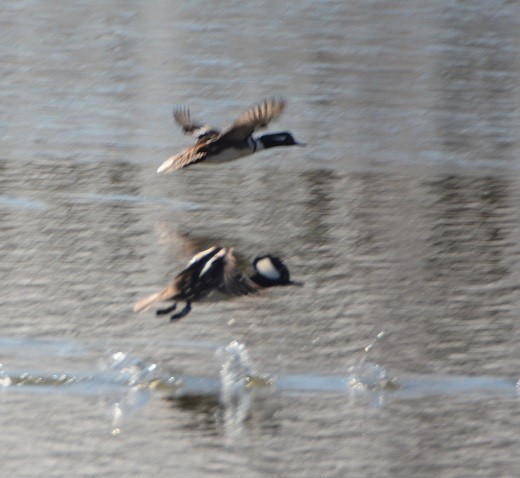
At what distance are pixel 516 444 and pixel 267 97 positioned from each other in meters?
8.10

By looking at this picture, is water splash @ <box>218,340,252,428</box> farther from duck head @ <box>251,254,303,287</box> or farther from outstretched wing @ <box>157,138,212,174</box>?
outstretched wing @ <box>157,138,212,174</box>

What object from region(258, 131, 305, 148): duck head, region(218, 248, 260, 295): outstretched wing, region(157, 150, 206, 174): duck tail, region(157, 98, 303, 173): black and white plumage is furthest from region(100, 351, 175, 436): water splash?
region(258, 131, 305, 148): duck head

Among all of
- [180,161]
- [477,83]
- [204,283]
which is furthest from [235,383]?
[477,83]

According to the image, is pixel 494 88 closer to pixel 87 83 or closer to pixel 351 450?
pixel 87 83

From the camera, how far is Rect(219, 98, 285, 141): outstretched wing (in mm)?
9618

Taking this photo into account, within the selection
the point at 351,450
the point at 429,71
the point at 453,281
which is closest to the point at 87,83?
the point at 429,71

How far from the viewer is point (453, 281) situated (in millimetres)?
8945

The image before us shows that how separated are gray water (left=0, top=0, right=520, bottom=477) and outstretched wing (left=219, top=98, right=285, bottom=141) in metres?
0.50

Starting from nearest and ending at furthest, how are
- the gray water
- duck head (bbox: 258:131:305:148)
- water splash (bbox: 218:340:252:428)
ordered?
the gray water, water splash (bbox: 218:340:252:428), duck head (bbox: 258:131:305:148)

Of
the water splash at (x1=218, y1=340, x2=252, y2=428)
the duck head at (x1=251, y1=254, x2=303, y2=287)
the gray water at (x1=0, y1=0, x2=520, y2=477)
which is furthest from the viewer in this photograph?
the duck head at (x1=251, y1=254, x2=303, y2=287)

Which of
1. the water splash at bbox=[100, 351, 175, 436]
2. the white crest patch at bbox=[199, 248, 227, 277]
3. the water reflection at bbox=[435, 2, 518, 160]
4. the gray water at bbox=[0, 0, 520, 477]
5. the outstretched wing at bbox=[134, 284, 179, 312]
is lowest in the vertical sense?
the water reflection at bbox=[435, 2, 518, 160]

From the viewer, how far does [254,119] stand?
9.95m

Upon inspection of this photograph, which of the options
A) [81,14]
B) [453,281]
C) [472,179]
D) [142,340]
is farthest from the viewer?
[81,14]

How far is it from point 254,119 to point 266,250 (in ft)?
3.12
